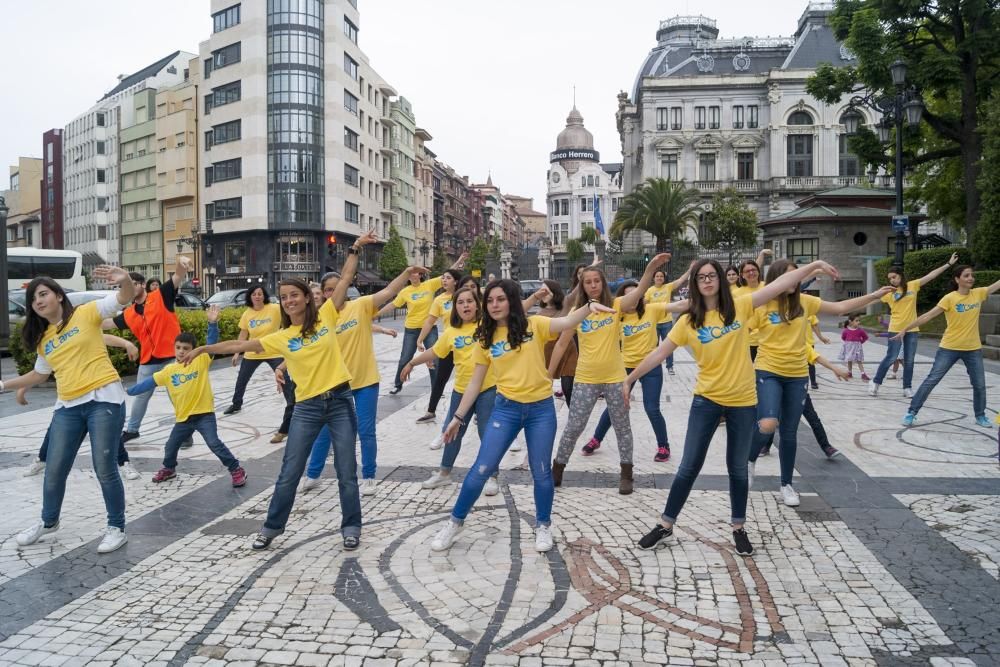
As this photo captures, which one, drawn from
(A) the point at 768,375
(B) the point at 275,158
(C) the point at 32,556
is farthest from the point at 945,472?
(B) the point at 275,158

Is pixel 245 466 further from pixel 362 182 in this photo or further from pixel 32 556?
pixel 362 182

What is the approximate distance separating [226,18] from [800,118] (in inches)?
1792

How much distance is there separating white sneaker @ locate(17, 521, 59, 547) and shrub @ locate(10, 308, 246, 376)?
18.4 ft

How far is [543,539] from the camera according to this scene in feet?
16.1

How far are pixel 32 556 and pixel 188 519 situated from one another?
1.05 meters

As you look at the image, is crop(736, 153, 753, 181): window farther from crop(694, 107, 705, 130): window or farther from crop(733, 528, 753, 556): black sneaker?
crop(733, 528, 753, 556): black sneaker

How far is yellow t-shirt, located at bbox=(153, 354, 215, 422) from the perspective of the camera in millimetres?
6641

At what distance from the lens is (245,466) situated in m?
7.37

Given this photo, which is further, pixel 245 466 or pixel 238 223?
pixel 238 223

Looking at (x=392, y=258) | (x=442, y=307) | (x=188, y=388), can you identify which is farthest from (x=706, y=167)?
(x=188, y=388)

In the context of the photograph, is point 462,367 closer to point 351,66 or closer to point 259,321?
point 259,321

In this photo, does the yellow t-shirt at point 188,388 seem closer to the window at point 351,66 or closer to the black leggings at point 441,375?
the black leggings at point 441,375

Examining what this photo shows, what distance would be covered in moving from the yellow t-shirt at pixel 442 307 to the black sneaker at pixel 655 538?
12.8ft

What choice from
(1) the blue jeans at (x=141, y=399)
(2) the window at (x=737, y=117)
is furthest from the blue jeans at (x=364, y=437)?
(2) the window at (x=737, y=117)
